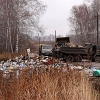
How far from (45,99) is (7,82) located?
0.77m

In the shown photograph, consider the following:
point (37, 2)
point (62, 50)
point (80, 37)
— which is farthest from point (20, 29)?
point (80, 37)

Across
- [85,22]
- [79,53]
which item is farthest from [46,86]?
[85,22]

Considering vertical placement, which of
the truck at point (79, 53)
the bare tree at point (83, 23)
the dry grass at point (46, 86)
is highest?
the bare tree at point (83, 23)

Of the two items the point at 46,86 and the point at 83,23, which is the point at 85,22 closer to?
the point at 83,23

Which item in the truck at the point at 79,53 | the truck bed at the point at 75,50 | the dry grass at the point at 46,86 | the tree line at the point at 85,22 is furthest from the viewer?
the tree line at the point at 85,22

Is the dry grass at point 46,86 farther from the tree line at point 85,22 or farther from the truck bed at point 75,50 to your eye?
the tree line at point 85,22

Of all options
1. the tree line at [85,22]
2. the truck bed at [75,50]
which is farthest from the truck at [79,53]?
the tree line at [85,22]

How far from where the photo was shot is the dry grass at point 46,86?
472 centimetres

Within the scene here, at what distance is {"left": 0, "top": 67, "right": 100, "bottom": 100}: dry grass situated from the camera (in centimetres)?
472

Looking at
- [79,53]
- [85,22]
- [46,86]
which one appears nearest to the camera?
[46,86]

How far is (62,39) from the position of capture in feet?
90.0

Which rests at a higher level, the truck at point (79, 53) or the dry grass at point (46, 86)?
the dry grass at point (46, 86)

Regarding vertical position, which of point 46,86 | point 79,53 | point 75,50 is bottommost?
point 79,53

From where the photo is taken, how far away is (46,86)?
16.2 ft
